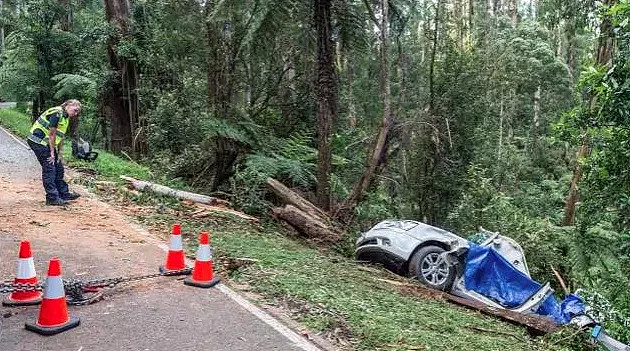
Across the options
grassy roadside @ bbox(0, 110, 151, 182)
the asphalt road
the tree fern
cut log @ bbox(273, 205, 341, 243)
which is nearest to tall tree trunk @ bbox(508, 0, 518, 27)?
the tree fern

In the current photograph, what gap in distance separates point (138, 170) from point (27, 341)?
948 centimetres

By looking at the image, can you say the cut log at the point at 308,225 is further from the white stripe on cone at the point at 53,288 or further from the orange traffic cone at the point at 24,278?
the white stripe on cone at the point at 53,288

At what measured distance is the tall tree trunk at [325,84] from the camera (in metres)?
10.9

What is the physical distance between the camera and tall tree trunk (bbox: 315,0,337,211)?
10.9 m

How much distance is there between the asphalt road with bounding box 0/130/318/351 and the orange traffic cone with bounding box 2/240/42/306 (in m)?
0.08

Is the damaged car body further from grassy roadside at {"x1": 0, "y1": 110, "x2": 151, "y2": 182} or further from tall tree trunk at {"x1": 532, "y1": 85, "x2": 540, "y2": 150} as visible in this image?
tall tree trunk at {"x1": 532, "y1": 85, "x2": 540, "y2": 150}

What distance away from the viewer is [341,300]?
5961 mm

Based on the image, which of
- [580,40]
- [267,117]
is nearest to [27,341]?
[267,117]

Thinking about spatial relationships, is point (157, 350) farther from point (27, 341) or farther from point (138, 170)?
point (138, 170)

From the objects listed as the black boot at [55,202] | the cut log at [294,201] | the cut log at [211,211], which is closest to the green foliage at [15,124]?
the black boot at [55,202]

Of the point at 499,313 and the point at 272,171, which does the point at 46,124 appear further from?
the point at 499,313

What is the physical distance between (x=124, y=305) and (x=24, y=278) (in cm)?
89

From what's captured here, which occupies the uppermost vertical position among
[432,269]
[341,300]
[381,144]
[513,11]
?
[513,11]

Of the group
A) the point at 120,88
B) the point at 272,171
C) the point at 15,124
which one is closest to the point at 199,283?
the point at 272,171
